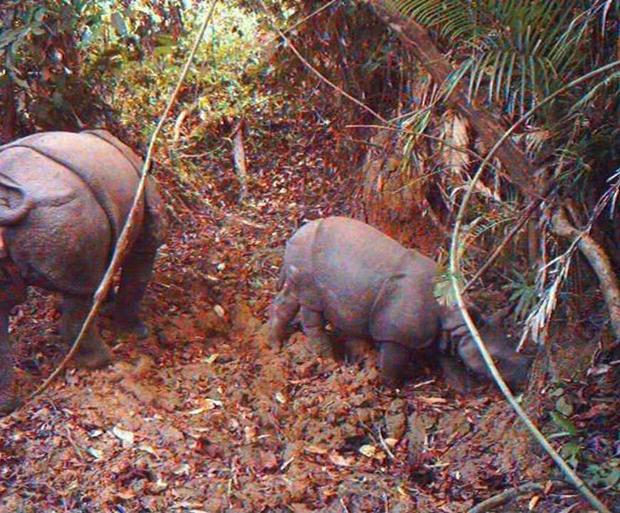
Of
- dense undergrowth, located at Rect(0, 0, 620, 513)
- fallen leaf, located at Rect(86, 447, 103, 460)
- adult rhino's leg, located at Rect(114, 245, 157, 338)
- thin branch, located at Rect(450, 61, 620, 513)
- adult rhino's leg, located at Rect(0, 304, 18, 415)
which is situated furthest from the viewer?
adult rhino's leg, located at Rect(114, 245, 157, 338)

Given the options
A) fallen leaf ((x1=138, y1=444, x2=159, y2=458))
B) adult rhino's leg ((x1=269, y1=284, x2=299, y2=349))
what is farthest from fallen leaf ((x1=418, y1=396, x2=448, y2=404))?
fallen leaf ((x1=138, y1=444, x2=159, y2=458))

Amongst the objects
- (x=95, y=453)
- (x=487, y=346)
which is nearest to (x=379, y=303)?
(x=487, y=346)

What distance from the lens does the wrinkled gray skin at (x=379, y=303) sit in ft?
14.7

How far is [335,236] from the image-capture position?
4.82 metres

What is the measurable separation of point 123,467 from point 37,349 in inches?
43.8

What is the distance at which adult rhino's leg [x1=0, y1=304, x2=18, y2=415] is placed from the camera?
4.21 meters

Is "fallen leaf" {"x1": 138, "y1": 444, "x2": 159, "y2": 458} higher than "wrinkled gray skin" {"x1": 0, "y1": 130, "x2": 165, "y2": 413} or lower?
lower

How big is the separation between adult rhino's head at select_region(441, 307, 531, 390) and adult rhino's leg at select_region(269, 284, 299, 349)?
2.91ft

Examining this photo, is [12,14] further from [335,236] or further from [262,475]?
[262,475]

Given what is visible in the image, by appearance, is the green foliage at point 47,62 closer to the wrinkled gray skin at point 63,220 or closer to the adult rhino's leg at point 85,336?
the wrinkled gray skin at point 63,220

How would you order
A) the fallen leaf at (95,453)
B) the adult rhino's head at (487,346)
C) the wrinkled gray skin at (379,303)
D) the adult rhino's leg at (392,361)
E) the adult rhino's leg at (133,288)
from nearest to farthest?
the fallen leaf at (95,453), the adult rhino's head at (487,346), the wrinkled gray skin at (379,303), the adult rhino's leg at (392,361), the adult rhino's leg at (133,288)

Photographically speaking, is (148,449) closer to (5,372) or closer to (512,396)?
(5,372)

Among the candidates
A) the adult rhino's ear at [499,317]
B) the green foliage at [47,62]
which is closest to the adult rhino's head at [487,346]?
the adult rhino's ear at [499,317]

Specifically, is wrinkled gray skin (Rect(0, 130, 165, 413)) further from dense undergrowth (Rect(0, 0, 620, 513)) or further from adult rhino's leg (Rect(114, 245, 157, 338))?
dense undergrowth (Rect(0, 0, 620, 513))
